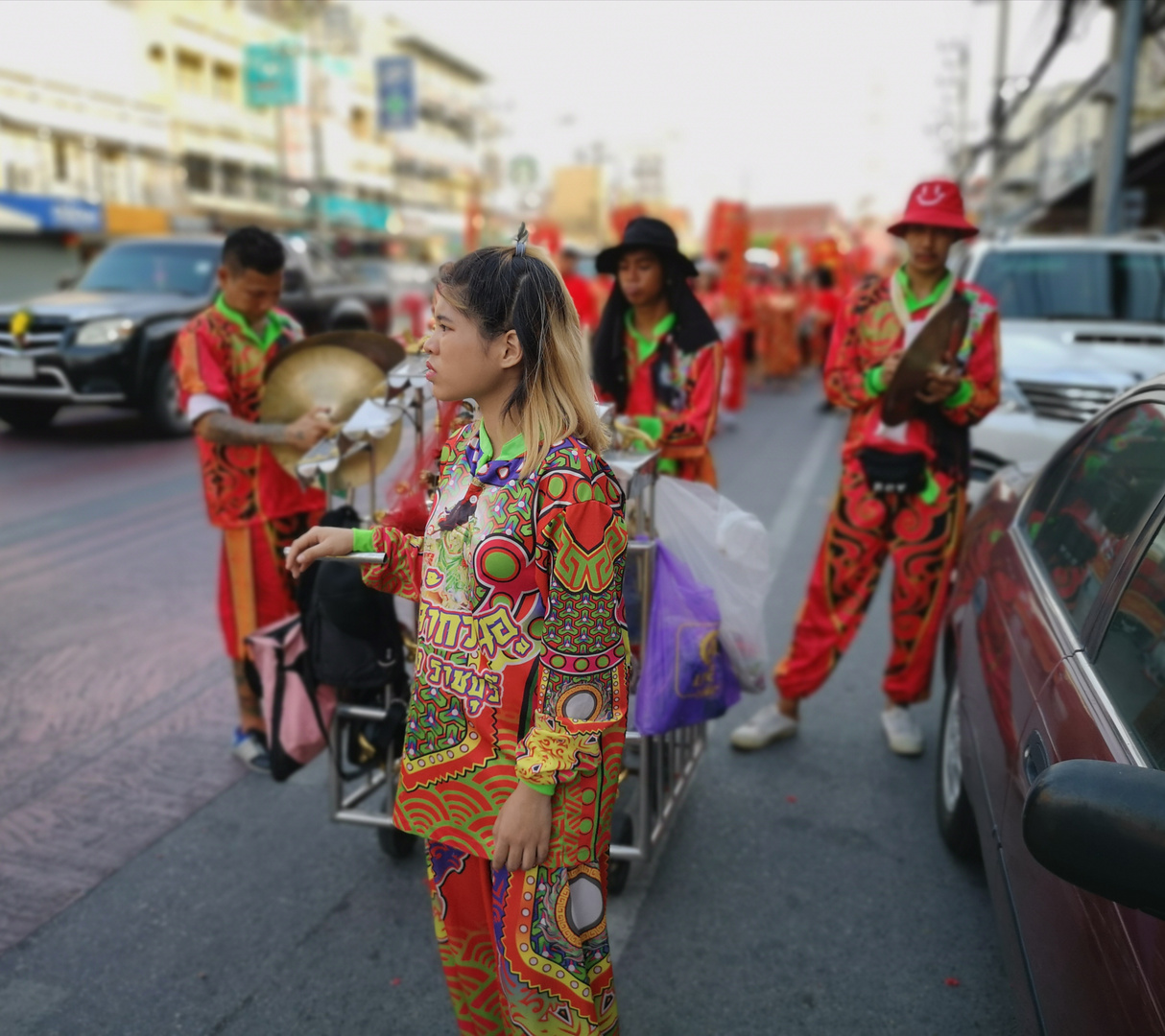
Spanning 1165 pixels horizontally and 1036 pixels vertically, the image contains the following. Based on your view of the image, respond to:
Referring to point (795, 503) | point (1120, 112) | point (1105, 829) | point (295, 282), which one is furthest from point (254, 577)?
point (1120, 112)

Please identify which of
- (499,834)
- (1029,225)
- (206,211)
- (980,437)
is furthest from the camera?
(206,211)

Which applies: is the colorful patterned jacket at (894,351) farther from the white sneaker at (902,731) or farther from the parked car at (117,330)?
the parked car at (117,330)

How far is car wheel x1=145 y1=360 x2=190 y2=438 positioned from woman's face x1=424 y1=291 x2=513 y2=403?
9.43 meters

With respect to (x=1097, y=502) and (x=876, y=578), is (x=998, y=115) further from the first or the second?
(x=1097, y=502)

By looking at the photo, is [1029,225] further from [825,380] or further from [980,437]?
[825,380]

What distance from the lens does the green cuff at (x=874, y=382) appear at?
3.65 metres

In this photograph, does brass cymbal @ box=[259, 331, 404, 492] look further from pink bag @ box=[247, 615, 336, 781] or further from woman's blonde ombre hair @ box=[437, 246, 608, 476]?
woman's blonde ombre hair @ box=[437, 246, 608, 476]

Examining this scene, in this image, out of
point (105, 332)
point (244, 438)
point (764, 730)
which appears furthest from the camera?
point (105, 332)

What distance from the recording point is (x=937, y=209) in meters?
3.67

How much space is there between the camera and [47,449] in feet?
33.3

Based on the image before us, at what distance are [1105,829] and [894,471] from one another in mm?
2520

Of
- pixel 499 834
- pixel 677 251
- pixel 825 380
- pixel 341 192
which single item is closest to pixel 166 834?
pixel 499 834

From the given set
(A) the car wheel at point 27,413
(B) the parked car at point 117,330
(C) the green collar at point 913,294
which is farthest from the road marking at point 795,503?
(A) the car wheel at point 27,413

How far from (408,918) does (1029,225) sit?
117 ft
